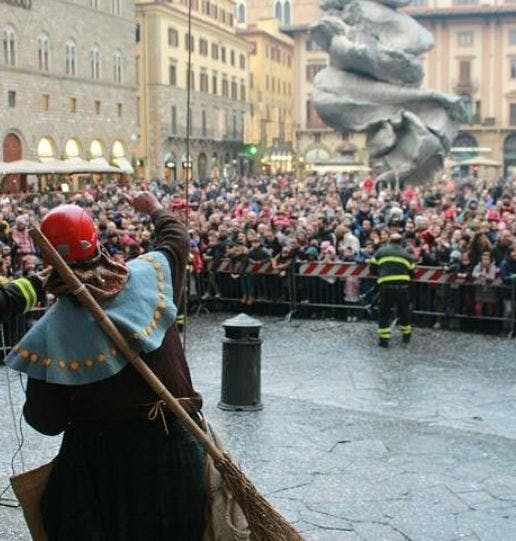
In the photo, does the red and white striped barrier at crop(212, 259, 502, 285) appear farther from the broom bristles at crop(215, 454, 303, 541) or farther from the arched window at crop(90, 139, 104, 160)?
the arched window at crop(90, 139, 104, 160)

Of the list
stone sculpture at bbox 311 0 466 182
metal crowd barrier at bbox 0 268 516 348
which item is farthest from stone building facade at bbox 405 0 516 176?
metal crowd barrier at bbox 0 268 516 348

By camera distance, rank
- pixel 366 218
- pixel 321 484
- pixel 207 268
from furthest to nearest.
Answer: pixel 366 218 < pixel 207 268 < pixel 321 484

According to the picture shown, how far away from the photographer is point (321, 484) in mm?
6574

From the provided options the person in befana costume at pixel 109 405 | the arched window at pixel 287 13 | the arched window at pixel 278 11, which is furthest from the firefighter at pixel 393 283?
the arched window at pixel 278 11

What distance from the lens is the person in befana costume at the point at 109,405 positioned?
11.8ft

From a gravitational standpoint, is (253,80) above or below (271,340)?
above

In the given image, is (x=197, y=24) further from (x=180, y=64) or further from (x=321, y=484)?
(x=321, y=484)

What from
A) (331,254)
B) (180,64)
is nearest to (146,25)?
(180,64)

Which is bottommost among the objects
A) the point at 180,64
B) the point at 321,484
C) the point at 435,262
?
the point at 321,484

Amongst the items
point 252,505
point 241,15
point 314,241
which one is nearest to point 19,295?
point 252,505

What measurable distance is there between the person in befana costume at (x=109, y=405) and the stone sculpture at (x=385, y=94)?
2728 cm

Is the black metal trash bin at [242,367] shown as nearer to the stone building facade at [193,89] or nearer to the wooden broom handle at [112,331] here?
the wooden broom handle at [112,331]

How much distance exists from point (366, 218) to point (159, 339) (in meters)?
16.0

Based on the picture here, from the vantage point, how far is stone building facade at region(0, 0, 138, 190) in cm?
4791
